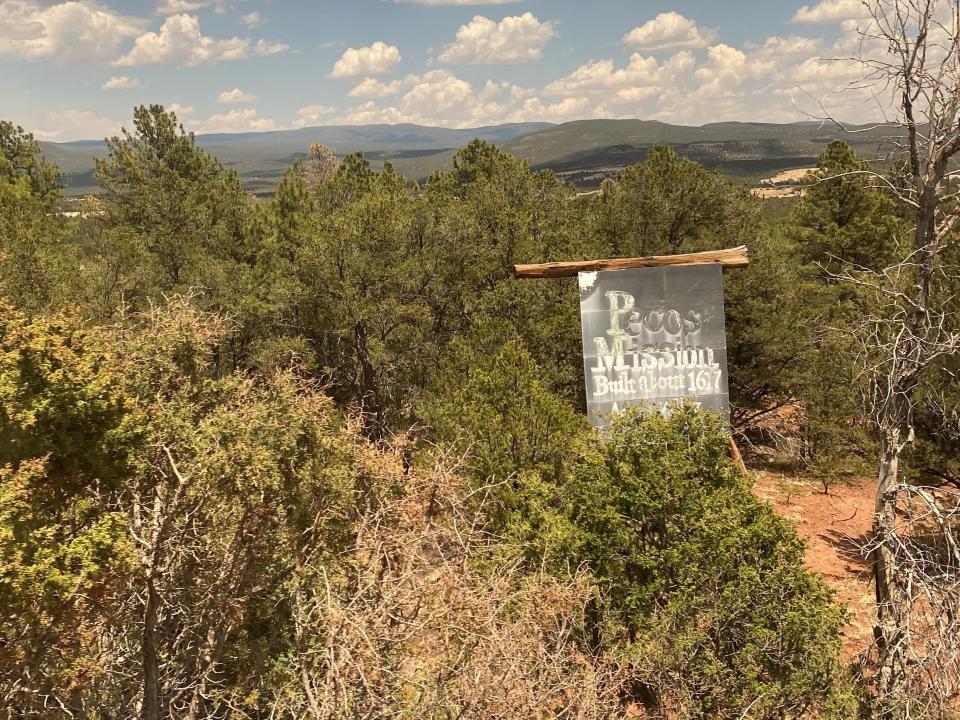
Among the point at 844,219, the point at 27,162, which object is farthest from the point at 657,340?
the point at 27,162

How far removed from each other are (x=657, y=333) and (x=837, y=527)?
11.4 m

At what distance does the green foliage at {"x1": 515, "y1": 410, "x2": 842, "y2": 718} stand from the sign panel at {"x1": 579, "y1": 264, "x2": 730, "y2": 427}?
18.3 ft

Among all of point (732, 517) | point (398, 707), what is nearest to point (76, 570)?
point (398, 707)

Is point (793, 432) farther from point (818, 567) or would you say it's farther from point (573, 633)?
point (573, 633)

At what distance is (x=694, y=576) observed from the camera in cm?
859

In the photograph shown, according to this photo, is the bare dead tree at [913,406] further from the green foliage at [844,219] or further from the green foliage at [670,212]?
the green foliage at [844,219]

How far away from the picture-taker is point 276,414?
9.87 m

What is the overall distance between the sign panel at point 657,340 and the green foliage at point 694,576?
559 cm

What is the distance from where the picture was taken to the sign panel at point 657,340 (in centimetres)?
1570

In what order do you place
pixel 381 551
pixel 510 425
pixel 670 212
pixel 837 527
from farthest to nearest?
1. pixel 670 212
2. pixel 837 527
3. pixel 510 425
4. pixel 381 551

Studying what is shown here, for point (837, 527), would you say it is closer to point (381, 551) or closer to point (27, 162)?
point (381, 551)

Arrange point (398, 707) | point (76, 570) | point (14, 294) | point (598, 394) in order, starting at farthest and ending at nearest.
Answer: point (14, 294) → point (598, 394) → point (398, 707) → point (76, 570)

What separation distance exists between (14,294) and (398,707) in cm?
1665

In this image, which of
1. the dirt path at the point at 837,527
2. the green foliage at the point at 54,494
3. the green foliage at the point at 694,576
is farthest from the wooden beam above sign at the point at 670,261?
the green foliage at the point at 54,494
